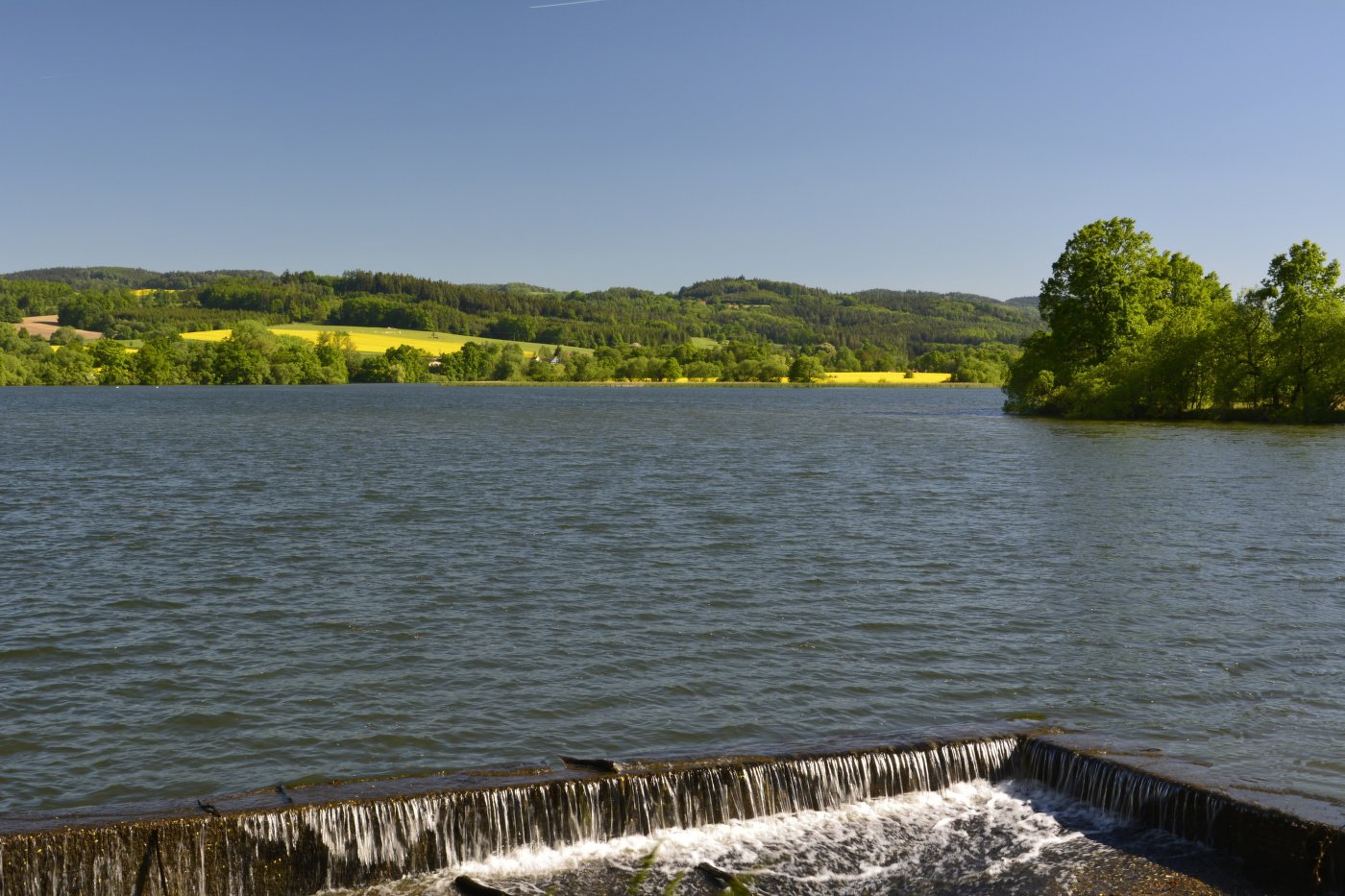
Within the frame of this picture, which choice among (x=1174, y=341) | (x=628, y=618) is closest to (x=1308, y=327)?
(x=1174, y=341)

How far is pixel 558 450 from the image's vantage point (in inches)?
2532

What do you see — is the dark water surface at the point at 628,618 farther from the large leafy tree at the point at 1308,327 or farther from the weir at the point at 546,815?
the large leafy tree at the point at 1308,327

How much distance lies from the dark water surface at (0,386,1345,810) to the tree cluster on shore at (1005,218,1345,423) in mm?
40024

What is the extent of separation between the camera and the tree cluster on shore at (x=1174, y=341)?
263 feet

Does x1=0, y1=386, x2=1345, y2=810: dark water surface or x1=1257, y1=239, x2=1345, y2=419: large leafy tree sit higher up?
x1=1257, y1=239, x2=1345, y2=419: large leafy tree

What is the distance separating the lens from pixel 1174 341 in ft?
279

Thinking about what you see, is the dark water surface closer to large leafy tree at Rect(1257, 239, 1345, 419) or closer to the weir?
the weir

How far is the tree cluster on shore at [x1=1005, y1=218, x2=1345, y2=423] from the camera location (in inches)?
3157

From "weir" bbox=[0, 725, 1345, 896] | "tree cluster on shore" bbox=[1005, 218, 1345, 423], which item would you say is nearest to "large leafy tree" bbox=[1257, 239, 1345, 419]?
"tree cluster on shore" bbox=[1005, 218, 1345, 423]

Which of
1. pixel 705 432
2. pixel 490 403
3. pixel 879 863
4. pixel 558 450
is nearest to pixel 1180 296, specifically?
pixel 705 432

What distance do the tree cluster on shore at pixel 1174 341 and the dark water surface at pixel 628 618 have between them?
131ft

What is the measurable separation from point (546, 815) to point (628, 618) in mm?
8982

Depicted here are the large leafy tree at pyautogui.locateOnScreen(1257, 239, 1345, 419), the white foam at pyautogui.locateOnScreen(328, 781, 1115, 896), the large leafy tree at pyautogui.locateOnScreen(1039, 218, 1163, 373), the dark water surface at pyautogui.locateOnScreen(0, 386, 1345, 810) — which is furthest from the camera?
the large leafy tree at pyautogui.locateOnScreen(1039, 218, 1163, 373)

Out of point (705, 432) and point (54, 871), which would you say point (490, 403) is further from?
point (54, 871)
